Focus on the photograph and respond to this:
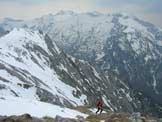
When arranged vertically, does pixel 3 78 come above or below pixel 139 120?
above

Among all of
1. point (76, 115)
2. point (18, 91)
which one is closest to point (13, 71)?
point (18, 91)

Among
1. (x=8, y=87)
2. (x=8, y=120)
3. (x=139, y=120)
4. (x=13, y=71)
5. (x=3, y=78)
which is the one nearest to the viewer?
(x=8, y=120)

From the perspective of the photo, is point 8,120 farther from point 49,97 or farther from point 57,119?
point 49,97

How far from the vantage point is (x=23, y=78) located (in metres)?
196

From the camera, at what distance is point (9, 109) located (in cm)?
5159

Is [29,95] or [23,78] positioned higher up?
[23,78]

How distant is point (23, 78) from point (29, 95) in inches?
991

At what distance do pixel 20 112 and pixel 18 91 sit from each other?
11074 cm

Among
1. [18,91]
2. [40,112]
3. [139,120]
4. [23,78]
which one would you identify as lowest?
[139,120]

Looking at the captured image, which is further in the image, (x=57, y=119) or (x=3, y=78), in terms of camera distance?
(x=3, y=78)

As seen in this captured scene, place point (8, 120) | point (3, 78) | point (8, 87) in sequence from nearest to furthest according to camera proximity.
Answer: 1. point (8, 120)
2. point (8, 87)
3. point (3, 78)

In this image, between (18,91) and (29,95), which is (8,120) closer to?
(18,91)

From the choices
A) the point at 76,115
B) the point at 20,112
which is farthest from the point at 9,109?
the point at 76,115

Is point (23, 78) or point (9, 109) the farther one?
point (23, 78)
